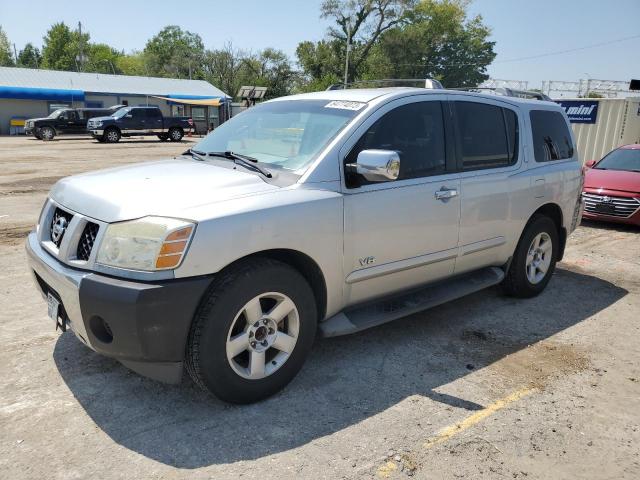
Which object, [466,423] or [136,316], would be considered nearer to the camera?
[136,316]

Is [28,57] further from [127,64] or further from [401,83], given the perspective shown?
[401,83]

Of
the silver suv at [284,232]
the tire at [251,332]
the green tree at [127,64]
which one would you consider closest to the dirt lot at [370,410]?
the tire at [251,332]

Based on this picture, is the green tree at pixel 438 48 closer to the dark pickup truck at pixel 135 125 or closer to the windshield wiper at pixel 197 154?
the dark pickup truck at pixel 135 125

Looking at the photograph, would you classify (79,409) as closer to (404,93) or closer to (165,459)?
(165,459)

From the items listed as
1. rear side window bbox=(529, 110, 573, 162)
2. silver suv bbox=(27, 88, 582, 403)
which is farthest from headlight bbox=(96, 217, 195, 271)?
rear side window bbox=(529, 110, 573, 162)

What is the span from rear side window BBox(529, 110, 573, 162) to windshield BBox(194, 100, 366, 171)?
2220mm

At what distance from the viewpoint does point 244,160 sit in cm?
355

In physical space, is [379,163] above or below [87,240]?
above

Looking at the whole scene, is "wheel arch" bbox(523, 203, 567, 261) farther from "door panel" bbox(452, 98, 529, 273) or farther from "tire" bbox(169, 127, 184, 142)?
"tire" bbox(169, 127, 184, 142)

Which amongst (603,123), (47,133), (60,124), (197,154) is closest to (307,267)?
(197,154)

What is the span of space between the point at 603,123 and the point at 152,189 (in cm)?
1519

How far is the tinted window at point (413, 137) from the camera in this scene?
365 cm

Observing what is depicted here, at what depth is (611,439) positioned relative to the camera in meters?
2.91

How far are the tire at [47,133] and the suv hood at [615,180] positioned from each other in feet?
93.5
